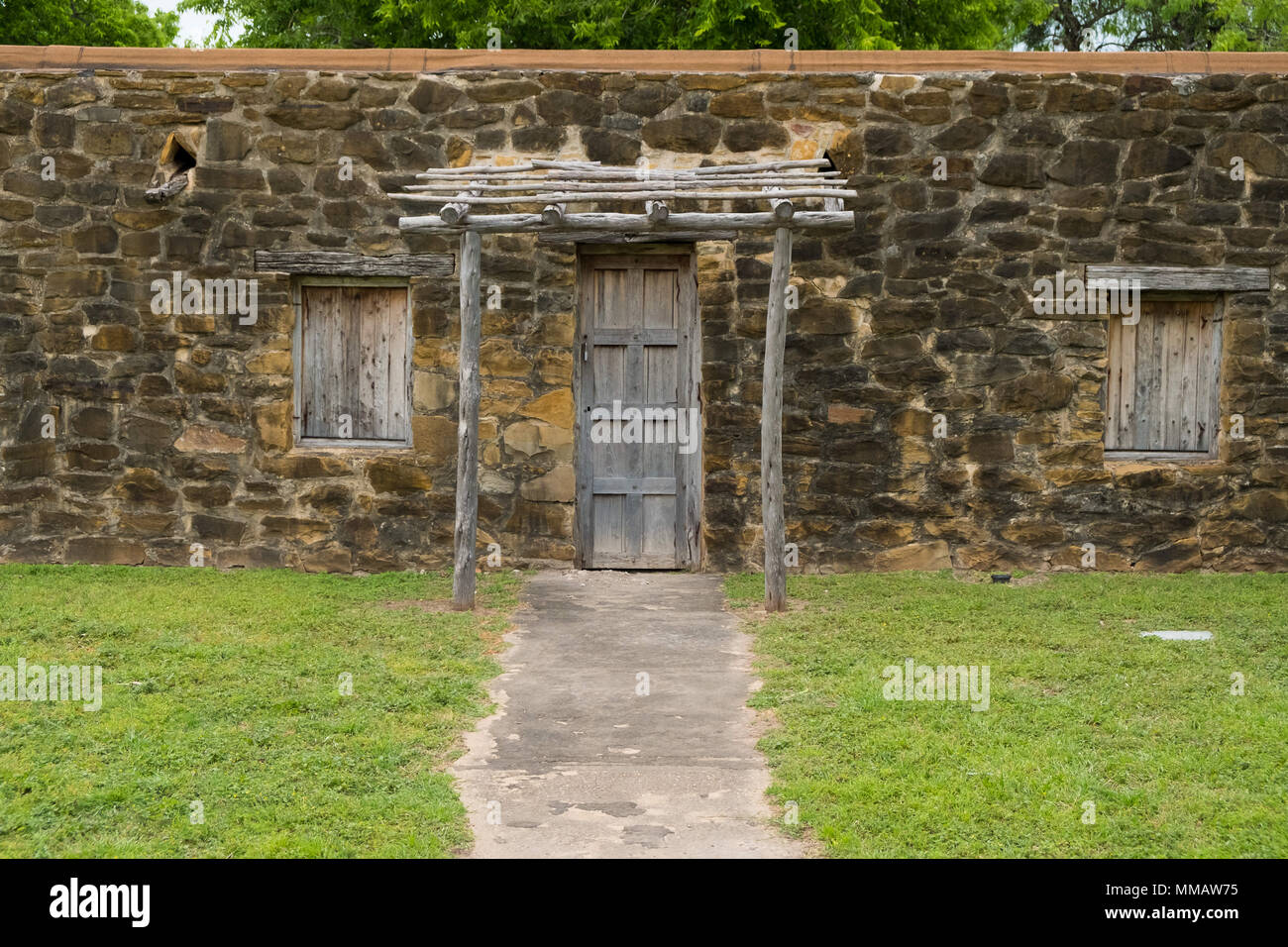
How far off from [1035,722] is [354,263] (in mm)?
5509

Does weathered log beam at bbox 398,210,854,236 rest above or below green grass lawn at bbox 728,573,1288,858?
above

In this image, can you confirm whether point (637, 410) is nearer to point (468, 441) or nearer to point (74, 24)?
point (468, 441)

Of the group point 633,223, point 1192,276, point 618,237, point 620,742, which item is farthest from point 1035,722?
point 1192,276

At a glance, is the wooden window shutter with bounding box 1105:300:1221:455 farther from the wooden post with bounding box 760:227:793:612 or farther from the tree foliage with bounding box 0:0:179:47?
the tree foliage with bounding box 0:0:179:47

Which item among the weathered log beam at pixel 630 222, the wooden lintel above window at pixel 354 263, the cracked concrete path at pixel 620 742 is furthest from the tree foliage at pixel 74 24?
the cracked concrete path at pixel 620 742

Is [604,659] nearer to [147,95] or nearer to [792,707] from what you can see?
[792,707]

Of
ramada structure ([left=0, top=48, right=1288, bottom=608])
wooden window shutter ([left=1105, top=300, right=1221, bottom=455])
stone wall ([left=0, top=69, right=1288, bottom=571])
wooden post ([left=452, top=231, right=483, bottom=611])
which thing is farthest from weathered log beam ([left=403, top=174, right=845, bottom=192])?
wooden window shutter ([left=1105, top=300, right=1221, bottom=455])

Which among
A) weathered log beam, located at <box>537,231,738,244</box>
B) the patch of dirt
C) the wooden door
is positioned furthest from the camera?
the wooden door

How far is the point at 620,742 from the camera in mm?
5430

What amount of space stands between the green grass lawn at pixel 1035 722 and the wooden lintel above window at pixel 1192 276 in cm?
203

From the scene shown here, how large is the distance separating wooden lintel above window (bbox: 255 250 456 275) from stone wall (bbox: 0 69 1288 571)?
8 centimetres

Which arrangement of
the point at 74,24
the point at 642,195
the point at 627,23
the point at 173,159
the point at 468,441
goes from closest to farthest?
the point at 642,195, the point at 468,441, the point at 173,159, the point at 627,23, the point at 74,24

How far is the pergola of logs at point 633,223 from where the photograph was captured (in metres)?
7.49

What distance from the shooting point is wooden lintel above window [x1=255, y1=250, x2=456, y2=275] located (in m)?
8.90
